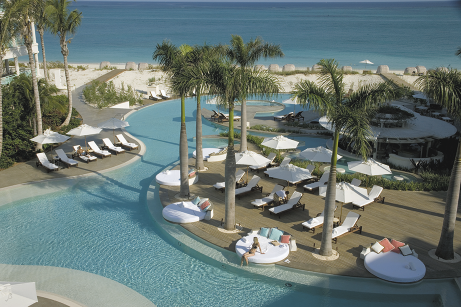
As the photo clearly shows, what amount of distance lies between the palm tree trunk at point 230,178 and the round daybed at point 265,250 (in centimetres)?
92

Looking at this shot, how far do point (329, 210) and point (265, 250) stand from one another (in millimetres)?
2035

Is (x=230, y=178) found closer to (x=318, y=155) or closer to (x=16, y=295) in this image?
(x=318, y=155)

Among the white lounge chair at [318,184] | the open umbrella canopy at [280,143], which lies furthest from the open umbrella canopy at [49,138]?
the white lounge chair at [318,184]

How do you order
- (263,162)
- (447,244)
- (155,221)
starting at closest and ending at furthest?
(447,244)
(155,221)
(263,162)

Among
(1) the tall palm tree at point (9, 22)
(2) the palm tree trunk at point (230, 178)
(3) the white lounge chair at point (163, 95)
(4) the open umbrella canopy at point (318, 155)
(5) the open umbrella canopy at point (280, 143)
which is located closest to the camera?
(2) the palm tree trunk at point (230, 178)

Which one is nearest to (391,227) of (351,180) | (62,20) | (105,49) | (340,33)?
(351,180)

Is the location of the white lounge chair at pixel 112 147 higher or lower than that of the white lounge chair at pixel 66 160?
higher

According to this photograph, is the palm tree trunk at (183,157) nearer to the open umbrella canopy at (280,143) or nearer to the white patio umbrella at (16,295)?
the open umbrella canopy at (280,143)

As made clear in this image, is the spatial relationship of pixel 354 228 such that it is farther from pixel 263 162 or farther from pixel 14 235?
pixel 14 235

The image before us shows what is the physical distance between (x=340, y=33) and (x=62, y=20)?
373ft

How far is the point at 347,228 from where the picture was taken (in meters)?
11.6

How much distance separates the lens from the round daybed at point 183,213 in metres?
12.4

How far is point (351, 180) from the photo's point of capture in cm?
1562

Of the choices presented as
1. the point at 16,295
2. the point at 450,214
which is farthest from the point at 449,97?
the point at 16,295
